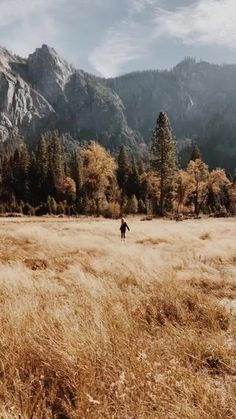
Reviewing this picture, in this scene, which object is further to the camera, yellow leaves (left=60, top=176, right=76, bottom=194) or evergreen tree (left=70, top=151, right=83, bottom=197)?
evergreen tree (left=70, top=151, right=83, bottom=197)

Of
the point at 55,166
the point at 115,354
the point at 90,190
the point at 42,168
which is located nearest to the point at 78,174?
the point at 55,166

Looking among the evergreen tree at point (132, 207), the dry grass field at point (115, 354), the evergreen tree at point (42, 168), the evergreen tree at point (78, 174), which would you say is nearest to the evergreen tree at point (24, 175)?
the evergreen tree at point (42, 168)

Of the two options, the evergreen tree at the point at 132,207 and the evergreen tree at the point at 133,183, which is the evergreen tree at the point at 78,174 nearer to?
the evergreen tree at the point at 133,183

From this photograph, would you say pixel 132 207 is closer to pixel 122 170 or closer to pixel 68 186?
pixel 68 186

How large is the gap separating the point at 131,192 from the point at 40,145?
28.8 m

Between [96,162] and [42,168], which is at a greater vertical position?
[42,168]

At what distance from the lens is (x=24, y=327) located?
15.5 feet

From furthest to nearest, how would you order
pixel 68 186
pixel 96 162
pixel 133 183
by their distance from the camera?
pixel 133 183 < pixel 68 186 < pixel 96 162

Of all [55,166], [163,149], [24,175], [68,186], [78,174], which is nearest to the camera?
[163,149]

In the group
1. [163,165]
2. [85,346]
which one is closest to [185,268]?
[85,346]

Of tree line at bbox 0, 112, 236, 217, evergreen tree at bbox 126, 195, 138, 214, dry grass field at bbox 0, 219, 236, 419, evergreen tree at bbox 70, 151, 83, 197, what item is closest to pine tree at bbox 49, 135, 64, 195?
tree line at bbox 0, 112, 236, 217

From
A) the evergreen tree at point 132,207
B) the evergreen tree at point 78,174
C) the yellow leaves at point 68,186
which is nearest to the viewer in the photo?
the evergreen tree at point 132,207

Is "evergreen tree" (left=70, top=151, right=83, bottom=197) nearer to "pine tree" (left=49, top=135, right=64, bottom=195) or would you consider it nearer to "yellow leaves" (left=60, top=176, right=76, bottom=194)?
"pine tree" (left=49, top=135, right=64, bottom=195)

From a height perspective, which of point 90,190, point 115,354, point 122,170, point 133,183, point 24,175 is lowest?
point 115,354
